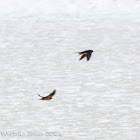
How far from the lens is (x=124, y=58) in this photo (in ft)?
20.8

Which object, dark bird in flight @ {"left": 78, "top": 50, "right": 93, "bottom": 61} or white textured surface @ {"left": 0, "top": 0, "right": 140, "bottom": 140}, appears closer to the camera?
white textured surface @ {"left": 0, "top": 0, "right": 140, "bottom": 140}

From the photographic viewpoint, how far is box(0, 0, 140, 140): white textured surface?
4414mm

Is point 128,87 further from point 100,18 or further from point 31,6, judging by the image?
point 31,6

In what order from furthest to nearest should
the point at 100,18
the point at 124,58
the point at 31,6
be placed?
the point at 31,6 < the point at 100,18 < the point at 124,58

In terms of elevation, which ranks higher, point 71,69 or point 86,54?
point 86,54

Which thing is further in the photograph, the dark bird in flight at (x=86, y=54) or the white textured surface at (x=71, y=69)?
the dark bird in flight at (x=86, y=54)

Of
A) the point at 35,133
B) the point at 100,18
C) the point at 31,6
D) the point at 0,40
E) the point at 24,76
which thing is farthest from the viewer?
the point at 31,6

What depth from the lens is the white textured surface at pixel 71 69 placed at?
4414 mm

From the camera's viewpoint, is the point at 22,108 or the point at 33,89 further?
the point at 33,89

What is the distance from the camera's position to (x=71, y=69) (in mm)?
6016

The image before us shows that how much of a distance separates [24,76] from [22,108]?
1037 millimetres

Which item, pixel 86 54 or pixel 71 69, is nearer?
pixel 71 69

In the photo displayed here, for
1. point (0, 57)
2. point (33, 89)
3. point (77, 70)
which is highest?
point (0, 57)

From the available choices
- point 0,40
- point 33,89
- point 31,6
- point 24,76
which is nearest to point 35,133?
point 33,89
